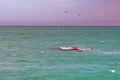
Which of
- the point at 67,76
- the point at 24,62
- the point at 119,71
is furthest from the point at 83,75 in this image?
the point at 24,62

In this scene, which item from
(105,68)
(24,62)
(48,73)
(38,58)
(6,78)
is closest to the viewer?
(6,78)

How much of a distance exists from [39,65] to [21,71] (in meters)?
5.14

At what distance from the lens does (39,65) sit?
4456 cm

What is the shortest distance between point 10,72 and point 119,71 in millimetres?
10763

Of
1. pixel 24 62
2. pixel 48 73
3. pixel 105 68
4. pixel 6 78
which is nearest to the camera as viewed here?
pixel 6 78

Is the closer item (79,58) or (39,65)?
(39,65)

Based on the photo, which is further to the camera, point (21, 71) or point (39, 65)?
point (39, 65)

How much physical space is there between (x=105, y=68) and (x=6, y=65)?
10.8 meters

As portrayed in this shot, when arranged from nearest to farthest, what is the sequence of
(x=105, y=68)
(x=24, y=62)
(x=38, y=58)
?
1. (x=105, y=68)
2. (x=24, y=62)
3. (x=38, y=58)

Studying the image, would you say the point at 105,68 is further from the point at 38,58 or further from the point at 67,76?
the point at 38,58

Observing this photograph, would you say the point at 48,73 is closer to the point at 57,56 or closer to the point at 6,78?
the point at 6,78

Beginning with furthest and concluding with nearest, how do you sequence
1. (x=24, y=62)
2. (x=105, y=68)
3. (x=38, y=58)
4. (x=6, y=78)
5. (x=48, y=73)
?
(x=38, y=58), (x=24, y=62), (x=105, y=68), (x=48, y=73), (x=6, y=78)

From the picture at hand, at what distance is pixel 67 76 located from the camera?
37094mm

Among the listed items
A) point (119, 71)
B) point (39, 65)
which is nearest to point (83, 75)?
point (119, 71)
